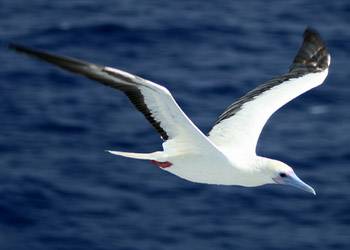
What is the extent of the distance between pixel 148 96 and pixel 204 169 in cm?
153

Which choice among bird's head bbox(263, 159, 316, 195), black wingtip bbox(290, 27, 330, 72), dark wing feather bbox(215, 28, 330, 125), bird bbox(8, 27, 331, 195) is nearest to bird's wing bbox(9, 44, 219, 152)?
bird bbox(8, 27, 331, 195)

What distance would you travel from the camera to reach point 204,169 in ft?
47.2

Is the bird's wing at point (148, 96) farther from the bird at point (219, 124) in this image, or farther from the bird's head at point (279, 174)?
the bird's head at point (279, 174)

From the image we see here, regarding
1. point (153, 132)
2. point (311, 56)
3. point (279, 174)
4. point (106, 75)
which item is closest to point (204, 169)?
point (279, 174)

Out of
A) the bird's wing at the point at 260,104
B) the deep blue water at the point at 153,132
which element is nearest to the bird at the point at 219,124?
the bird's wing at the point at 260,104

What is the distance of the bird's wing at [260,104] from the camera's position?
15.5 metres

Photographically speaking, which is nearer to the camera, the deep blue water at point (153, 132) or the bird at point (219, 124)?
the bird at point (219, 124)

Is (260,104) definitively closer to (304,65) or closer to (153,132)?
(304,65)

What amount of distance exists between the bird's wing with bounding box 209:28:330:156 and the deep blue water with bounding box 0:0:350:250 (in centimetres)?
841

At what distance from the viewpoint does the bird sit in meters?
13.1

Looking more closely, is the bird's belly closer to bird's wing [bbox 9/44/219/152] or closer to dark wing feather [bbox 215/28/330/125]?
bird's wing [bbox 9/44/219/152]

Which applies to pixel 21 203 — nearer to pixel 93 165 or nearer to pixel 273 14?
pixel 93 165

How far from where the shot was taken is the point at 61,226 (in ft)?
85.1

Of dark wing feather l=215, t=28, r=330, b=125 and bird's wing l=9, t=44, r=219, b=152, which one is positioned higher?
dark wing feather l=215, t=28, r=330, b=125
